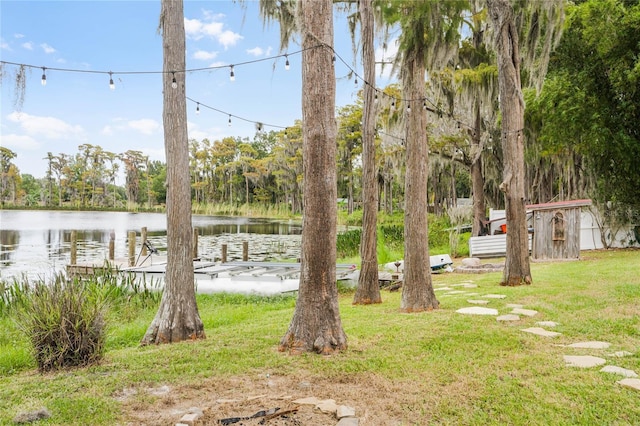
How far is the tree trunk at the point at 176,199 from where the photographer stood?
4863 mm

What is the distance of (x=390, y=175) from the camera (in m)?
28.0

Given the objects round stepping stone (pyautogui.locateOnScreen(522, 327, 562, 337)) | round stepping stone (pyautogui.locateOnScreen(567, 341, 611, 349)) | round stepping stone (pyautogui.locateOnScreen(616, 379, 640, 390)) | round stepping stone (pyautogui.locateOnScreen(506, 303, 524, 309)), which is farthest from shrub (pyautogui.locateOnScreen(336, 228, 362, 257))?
round stepping stone (pyautogui.locateOnScreen(616, 379, 640, 390))

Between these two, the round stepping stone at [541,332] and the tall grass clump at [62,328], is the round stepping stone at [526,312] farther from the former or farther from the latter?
the tall grass clump at [62,328]

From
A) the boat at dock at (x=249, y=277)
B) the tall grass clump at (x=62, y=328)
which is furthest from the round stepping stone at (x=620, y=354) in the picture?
the boat at dock at (x=249, y=277)

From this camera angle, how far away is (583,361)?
3348 millimetres

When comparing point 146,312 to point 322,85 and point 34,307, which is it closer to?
point 34,307

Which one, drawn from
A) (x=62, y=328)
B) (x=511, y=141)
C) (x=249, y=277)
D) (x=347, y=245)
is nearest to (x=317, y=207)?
(x=62, y=328)

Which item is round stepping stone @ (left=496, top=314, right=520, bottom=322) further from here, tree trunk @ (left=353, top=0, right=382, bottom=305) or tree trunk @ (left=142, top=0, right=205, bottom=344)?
tree trunk @ (left=142, top=0, right=205, bottom=344)

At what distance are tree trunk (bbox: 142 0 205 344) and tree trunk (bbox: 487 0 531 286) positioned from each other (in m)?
5.51

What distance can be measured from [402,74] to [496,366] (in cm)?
484

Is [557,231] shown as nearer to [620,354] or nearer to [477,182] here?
[477,182]

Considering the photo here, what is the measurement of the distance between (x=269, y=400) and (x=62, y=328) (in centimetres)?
211

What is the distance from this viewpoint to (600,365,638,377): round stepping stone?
9.86ft

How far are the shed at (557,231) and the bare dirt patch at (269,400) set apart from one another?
9786 mm
